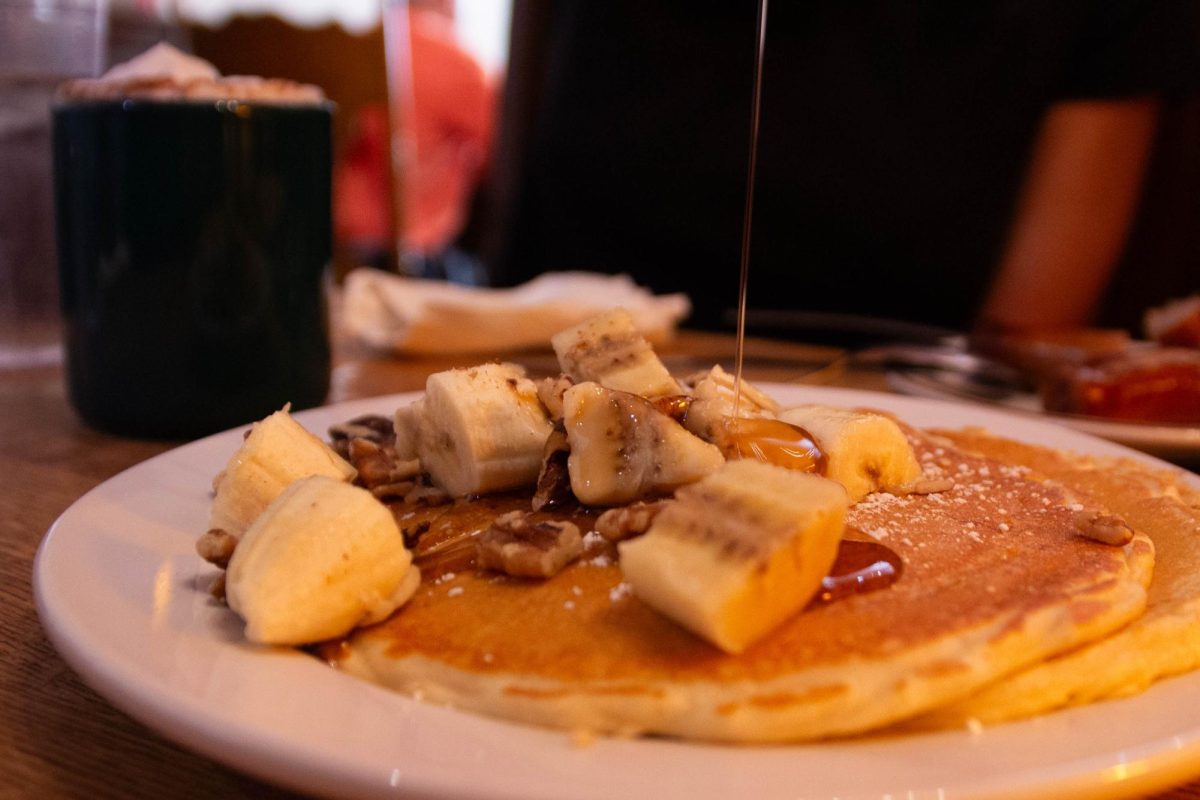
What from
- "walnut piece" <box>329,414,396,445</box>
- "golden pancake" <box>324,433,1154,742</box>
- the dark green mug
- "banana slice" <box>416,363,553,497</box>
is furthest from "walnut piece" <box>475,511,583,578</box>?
the dark green mug

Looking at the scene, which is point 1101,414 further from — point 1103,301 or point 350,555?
point 1103,301

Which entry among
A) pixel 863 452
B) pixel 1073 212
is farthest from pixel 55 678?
pixel 1073 212

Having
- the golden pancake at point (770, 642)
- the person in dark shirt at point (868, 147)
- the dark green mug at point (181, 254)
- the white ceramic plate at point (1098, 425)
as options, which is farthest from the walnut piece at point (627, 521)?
the person in dark shirt at point (868, 147)

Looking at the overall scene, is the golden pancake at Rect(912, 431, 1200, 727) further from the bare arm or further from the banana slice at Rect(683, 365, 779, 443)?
the bare arm

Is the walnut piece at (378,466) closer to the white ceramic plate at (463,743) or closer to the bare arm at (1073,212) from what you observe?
the white ceramic plate at (463,743)

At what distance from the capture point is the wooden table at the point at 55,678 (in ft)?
2.21

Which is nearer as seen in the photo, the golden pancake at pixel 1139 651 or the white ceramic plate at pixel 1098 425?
the golden pancake at pixel 1139 651

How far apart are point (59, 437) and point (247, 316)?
35 cm

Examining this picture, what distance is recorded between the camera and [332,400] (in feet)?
5.90

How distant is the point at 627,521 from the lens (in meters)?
0.86

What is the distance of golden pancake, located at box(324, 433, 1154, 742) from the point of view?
630 mm

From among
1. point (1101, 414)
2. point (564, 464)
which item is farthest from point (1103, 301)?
point (564, 464)

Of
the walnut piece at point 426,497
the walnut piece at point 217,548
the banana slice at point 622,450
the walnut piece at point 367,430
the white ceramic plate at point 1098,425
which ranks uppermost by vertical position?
the banana slice at point 622,450

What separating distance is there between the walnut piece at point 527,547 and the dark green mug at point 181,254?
2.62 ft
